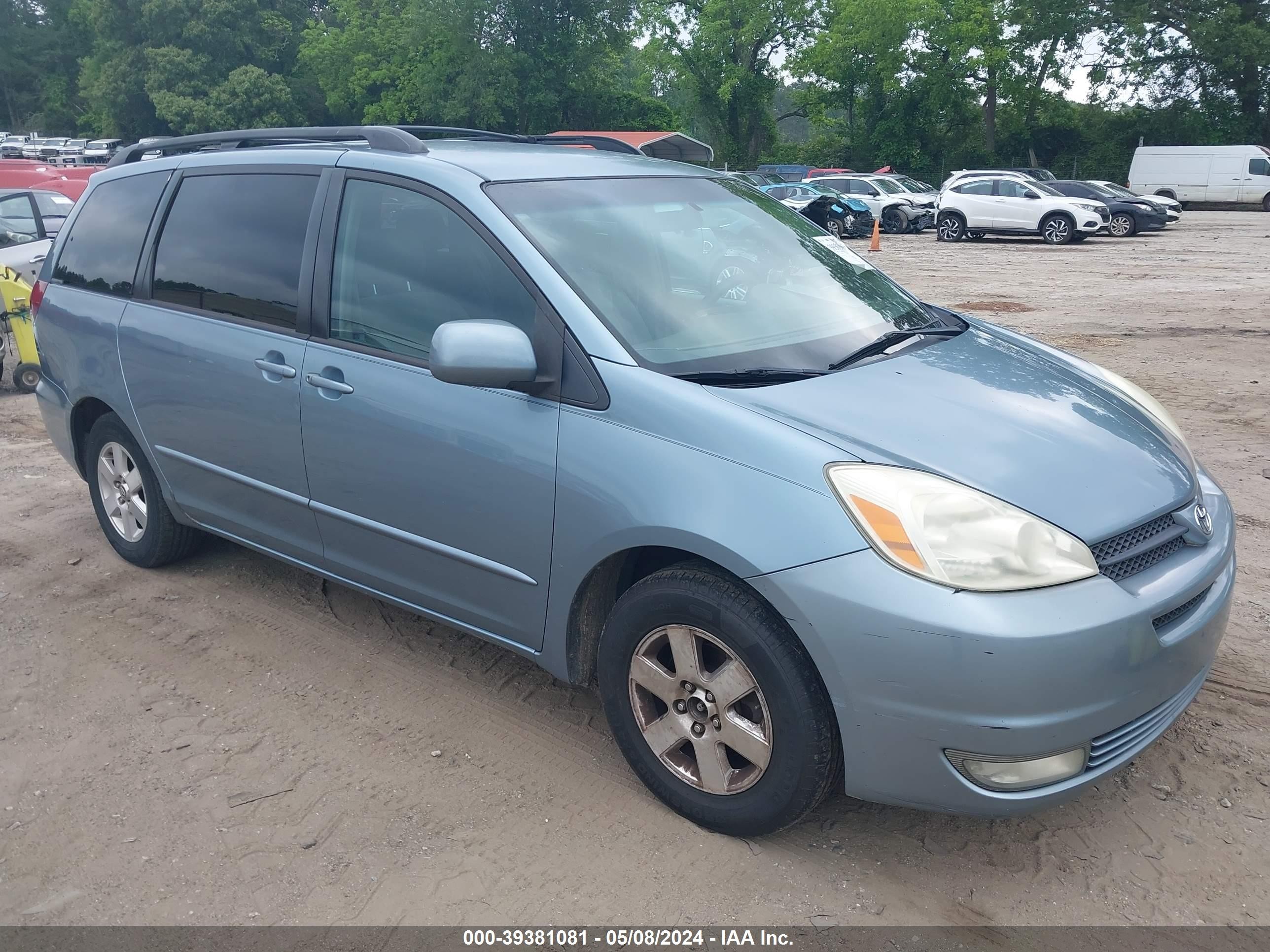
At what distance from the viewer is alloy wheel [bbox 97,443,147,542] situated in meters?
4.74

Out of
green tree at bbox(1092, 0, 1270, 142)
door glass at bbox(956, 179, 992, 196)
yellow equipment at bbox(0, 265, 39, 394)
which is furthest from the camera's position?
green tree at bbox(1092, 0, 1270, 142)

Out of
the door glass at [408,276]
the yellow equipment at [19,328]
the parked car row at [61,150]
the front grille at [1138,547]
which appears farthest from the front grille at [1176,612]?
the parked car row at [61,150]

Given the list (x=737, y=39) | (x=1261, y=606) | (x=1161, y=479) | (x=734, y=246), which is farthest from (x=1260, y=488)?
(x=737, y=39)

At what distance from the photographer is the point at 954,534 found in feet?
8.26

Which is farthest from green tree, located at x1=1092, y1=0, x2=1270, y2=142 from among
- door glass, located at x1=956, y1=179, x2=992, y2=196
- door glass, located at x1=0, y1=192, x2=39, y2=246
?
door glass, located at x1=0, y1=192, x2=39, y2=246

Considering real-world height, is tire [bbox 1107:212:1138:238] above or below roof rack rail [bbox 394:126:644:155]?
below

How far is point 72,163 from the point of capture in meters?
41.4

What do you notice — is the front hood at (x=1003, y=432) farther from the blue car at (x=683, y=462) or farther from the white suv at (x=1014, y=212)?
the white suv at (x=1014, y=212)

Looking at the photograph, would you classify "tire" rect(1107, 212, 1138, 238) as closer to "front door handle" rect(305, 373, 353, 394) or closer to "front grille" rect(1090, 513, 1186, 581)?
"front grille" rect(1090, 513, 1186, 581)

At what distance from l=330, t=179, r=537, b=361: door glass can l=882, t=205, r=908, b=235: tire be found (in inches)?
1058

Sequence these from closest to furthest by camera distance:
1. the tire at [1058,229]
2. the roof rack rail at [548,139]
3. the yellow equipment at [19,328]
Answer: the roof rack rail at [548,139] → the yellow equipment at [19,328] → the tire at [1058,229]

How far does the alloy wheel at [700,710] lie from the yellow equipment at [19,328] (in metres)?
7.98

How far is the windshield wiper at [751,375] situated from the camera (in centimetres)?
295

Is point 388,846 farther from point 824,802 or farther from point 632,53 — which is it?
point 632,53
